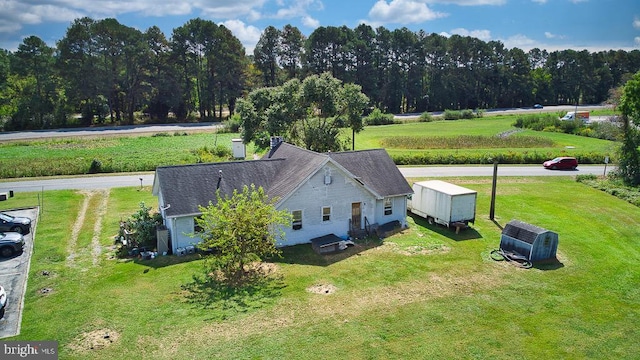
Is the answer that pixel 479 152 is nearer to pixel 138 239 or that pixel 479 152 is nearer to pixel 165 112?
pixel 138 239

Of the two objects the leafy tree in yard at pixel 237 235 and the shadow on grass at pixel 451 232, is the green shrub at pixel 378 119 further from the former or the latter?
the leafy tree in yard at pixel 237 235

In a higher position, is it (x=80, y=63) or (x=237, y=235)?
(x=80, y=63)

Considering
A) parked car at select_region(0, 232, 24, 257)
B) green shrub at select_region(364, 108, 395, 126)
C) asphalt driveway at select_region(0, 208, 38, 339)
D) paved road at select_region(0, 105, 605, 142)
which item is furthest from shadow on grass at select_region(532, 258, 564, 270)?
green shrub at select_region(364, 108, 395, 126)

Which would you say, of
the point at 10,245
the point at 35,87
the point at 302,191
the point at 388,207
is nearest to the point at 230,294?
the point at 302,191

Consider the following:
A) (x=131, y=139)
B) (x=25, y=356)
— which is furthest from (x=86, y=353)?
(x=131, y=139)

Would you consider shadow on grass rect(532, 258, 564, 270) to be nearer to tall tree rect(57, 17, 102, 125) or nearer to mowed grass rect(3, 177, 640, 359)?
mowed grass rect(3, 177, 640, 359)

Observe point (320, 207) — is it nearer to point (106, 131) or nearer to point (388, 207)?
point (388, 207)

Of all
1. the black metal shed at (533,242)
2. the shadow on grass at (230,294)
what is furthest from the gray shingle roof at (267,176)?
the black metal shed at (533,242)
